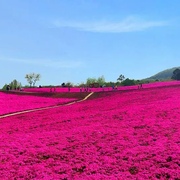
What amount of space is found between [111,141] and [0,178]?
6.76 meters

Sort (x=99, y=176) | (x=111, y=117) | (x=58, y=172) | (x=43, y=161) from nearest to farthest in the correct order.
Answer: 1. (x=99, y=176)
2. (x=58, y=172)
3. (x=43, y=161)
4. (x=111, y=117)

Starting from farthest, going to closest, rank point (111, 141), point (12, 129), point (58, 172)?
point (12, 129) < point (111, 141) < point (58, 172)

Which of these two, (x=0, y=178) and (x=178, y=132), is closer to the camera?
(x=0, y=178)

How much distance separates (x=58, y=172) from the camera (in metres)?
12.3

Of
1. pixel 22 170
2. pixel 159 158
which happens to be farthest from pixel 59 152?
pixel 159 158

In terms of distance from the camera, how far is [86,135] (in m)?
18.2

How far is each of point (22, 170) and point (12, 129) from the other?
10.7 m

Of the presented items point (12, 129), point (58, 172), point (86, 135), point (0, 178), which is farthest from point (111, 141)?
point (12, 129)

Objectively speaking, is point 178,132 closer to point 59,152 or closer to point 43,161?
point 59,152

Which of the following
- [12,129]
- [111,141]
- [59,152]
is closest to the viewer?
[59,152]

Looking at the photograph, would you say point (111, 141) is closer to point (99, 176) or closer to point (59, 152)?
point (59, 152)

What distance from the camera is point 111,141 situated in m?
16.4

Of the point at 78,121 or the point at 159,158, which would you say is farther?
the point at 78,121

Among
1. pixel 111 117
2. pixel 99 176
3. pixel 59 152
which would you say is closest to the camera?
pixel 99 176
